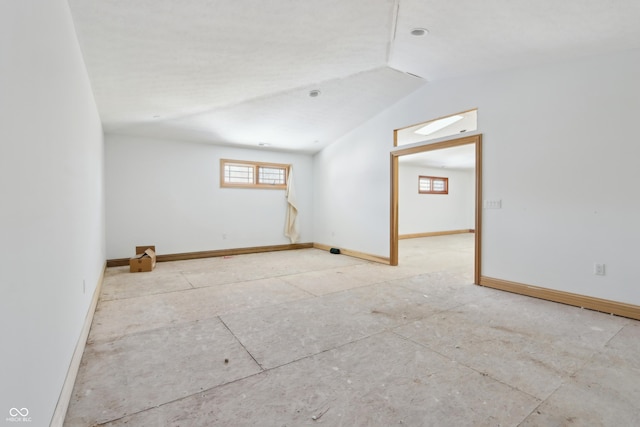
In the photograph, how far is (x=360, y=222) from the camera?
607 cm

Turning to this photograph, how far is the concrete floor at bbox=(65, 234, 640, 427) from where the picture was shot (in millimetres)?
1592

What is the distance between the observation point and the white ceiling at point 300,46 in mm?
2463

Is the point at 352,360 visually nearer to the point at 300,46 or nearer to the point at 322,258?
the point at 300,46

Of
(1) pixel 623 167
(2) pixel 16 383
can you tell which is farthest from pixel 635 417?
(2) pixel 16 383

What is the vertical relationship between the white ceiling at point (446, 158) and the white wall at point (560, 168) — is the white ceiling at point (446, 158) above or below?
above

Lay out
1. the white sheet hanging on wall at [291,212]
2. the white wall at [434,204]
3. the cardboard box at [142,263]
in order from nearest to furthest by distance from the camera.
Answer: the cardboard box at [142,263]
the white sheet hanging on wall at [291,212]
the white wall at [434,204]

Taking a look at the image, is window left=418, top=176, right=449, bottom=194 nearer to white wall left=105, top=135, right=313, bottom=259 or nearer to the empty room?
the empty room

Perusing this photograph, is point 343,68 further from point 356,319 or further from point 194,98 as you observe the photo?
Answer: point 356,319

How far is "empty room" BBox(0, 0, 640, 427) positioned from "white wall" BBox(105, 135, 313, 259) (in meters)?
0.04

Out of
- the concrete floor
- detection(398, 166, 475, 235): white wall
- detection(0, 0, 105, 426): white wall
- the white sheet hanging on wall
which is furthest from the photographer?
detection(398, 166, 475, 235): white wall

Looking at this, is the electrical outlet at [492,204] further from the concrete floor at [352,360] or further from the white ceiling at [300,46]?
the white ceiling at [300,46]

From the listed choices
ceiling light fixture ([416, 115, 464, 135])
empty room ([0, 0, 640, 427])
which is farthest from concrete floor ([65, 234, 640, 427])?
ceiling light fixture ([416, 115, 464, 135])

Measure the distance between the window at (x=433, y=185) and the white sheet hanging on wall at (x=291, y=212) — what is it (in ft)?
15.4

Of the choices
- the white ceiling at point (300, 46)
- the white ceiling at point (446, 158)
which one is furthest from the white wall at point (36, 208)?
the white ceiling at point (446, 158)
